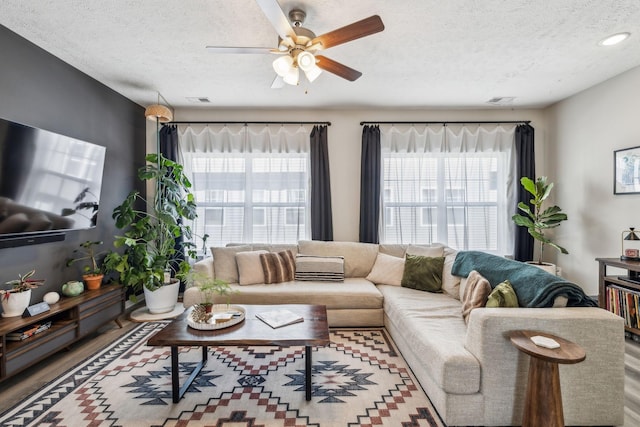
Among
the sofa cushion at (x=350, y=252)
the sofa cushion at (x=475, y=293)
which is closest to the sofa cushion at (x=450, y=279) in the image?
the sofa cushion at (x=475, y=293)

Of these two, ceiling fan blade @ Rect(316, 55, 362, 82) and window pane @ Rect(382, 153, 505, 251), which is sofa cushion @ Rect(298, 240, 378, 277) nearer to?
window pane @ Rect(382, 153, 505, 251)

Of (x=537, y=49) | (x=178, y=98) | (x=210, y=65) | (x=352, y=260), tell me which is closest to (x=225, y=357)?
(x=352, y=260)

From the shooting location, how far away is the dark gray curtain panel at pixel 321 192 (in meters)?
4.16

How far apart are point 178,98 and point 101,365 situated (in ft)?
9.84

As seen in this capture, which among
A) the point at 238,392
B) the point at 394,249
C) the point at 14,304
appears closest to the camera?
the point at 238,392

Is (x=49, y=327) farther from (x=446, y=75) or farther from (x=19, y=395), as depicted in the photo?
(x=446, y=75)

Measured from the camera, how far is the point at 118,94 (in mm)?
3674

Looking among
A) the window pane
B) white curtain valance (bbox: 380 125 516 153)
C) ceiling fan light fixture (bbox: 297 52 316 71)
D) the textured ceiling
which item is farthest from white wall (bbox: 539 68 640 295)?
ceiling fan light fixture (bbox: 297 52 316 71)

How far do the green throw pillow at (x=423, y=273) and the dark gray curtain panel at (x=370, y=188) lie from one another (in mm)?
870

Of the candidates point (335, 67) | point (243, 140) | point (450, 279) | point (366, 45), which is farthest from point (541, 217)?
point (243, 140)

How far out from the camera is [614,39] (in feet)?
8.00

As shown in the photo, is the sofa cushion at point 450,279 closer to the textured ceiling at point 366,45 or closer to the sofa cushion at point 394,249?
the sofa cushion at point 394,249

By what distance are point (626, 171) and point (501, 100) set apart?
1.52 meters

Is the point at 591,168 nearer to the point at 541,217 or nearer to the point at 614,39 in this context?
the point at 541,217
